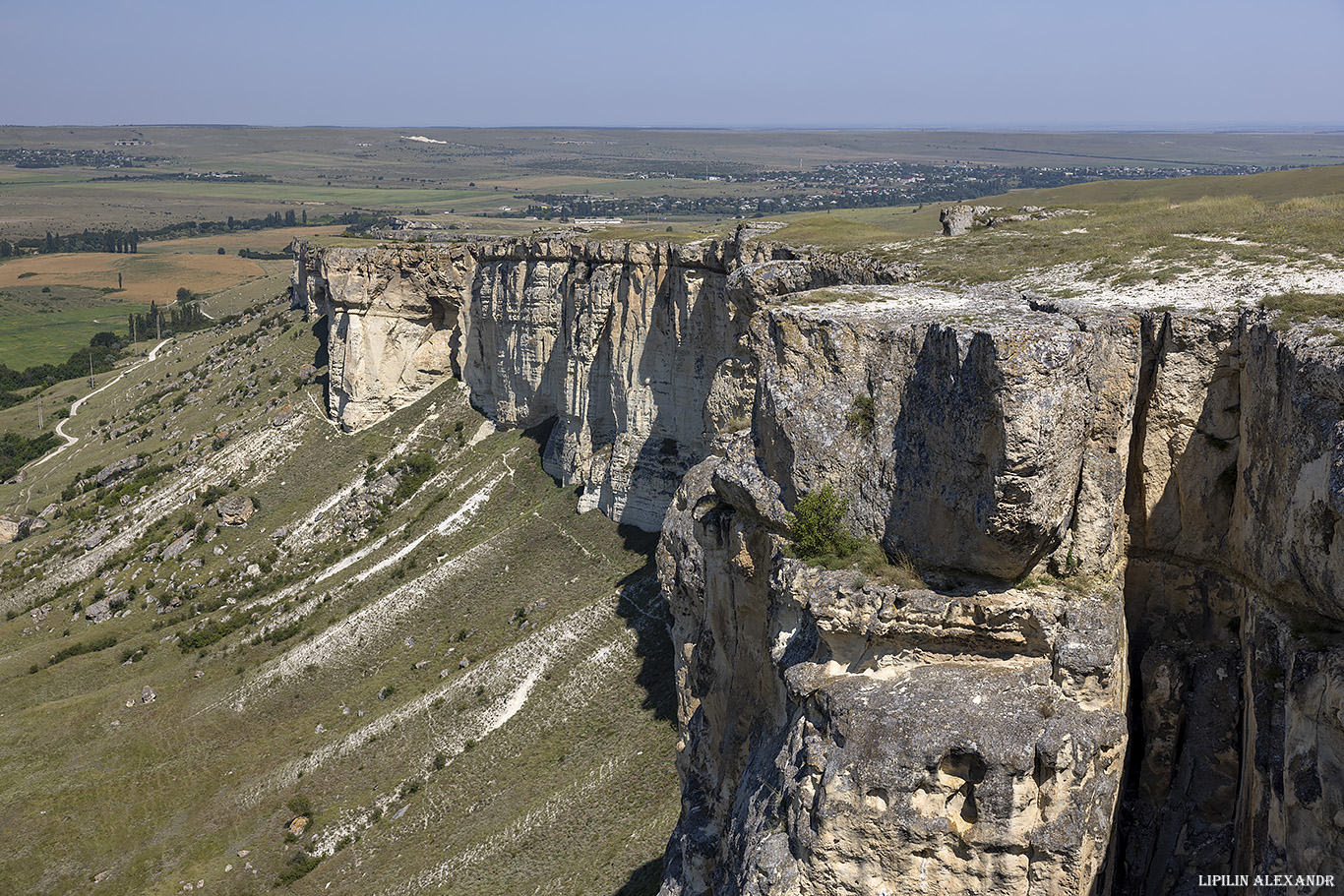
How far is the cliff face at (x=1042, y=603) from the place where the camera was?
14102 mm

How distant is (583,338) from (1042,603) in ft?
132

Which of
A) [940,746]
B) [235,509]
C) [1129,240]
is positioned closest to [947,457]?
[940,746]

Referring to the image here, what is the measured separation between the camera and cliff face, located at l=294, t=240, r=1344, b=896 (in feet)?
46.3

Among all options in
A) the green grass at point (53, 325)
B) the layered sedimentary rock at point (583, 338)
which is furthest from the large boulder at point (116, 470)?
the green grass at point (53, 325)

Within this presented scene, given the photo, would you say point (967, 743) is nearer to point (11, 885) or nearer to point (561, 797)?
point (561, 797)

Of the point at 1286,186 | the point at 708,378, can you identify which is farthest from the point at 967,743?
the point at 1286,186

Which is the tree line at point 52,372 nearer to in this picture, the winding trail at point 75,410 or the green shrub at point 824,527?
the winding trail at point 75,410

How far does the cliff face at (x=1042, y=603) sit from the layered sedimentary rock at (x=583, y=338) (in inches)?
381

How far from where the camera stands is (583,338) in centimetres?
5325

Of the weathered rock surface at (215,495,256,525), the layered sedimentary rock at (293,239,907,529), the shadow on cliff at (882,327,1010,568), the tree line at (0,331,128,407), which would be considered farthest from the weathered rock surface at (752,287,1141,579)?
the tree line at (0,331,128,407)

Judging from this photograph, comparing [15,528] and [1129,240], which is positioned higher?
[1129,240]

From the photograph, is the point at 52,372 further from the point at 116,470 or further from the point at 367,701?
the point at 367,701

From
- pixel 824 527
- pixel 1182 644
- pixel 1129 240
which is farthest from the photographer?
pixel 1129 240

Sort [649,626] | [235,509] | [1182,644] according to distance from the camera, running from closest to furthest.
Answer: [1182,644], [649,626], [235,509]
